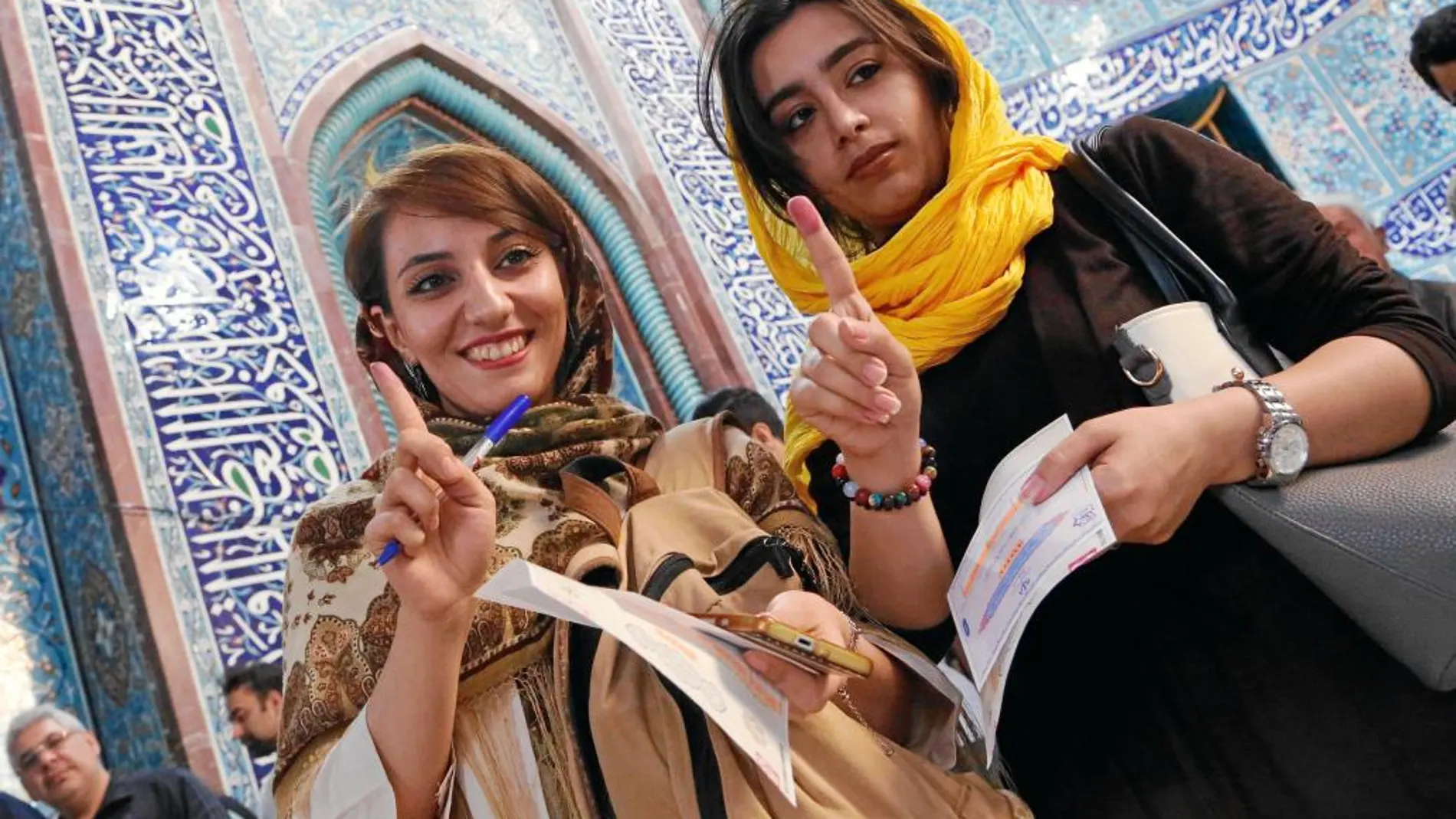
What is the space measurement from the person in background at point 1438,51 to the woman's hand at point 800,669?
1.69 metres

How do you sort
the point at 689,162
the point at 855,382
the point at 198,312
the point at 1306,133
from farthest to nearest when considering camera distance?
the point at 1306,133, the point at 689,162, the point at 198,312, the point at 855,382

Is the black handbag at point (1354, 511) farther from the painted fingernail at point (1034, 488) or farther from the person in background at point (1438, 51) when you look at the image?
the person in background at point (1438, 51)

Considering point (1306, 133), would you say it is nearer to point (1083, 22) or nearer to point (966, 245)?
point (1083, 22)

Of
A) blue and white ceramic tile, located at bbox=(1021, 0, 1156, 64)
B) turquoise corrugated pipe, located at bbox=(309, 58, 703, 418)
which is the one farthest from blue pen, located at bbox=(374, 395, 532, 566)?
blue and white ceramic tile, located at bbox=(1021, 0, 1156, 64)

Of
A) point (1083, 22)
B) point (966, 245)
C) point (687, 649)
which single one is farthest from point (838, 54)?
point (1083, 22)

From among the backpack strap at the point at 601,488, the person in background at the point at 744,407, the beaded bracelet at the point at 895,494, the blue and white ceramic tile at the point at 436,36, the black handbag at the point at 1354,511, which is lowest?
the black handbag at the point at 1354,511

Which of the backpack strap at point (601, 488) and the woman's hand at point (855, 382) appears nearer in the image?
the woman's hand at point (855, 382)

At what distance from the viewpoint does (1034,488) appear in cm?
71

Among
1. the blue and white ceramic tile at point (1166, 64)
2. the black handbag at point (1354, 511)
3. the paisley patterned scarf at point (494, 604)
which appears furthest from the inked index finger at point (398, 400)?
the blue and white ceramic tile at point (1166, 64)

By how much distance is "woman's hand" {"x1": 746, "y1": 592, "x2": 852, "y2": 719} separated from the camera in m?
0.69

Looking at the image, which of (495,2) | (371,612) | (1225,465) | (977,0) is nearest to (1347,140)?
(977,0)

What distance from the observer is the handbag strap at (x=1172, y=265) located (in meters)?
0.82

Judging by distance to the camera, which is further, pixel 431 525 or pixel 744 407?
pixel 744 407

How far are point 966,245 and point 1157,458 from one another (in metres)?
0.26
